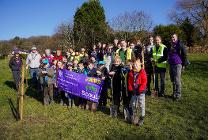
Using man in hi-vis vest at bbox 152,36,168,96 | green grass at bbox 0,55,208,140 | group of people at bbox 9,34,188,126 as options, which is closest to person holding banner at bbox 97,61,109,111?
group of people at bbox 9,34,188,126

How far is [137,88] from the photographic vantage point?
364 inches

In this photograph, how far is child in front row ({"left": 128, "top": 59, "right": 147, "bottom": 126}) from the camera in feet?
30.1

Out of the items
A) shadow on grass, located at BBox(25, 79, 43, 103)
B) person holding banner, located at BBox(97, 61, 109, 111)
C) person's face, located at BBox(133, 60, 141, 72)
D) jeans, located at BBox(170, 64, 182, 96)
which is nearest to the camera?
person's face, located at BBox(133, 60, 141, 72)

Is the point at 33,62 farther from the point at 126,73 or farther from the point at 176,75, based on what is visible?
the point at 176,75

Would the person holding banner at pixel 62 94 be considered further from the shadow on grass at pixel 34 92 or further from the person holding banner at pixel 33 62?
the person holding banner at pixel 33 62

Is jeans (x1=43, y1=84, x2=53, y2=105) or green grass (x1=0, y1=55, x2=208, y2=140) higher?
jeans (x1=43, y1=84, x2=53, y2=105)

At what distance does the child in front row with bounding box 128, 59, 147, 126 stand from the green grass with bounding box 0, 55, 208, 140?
0.32 meters

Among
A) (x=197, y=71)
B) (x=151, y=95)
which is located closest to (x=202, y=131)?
(x=151, y=95)

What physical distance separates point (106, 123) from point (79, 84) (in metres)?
2.31

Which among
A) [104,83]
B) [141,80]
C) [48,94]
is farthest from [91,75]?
[141,80]

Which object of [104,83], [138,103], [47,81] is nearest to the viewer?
[138,103]

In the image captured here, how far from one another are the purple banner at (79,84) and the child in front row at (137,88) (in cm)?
179

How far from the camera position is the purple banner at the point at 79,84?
1103 cm

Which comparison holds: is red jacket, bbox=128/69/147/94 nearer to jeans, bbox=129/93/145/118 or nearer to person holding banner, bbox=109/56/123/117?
jeans, bbox=129/93/145/118
